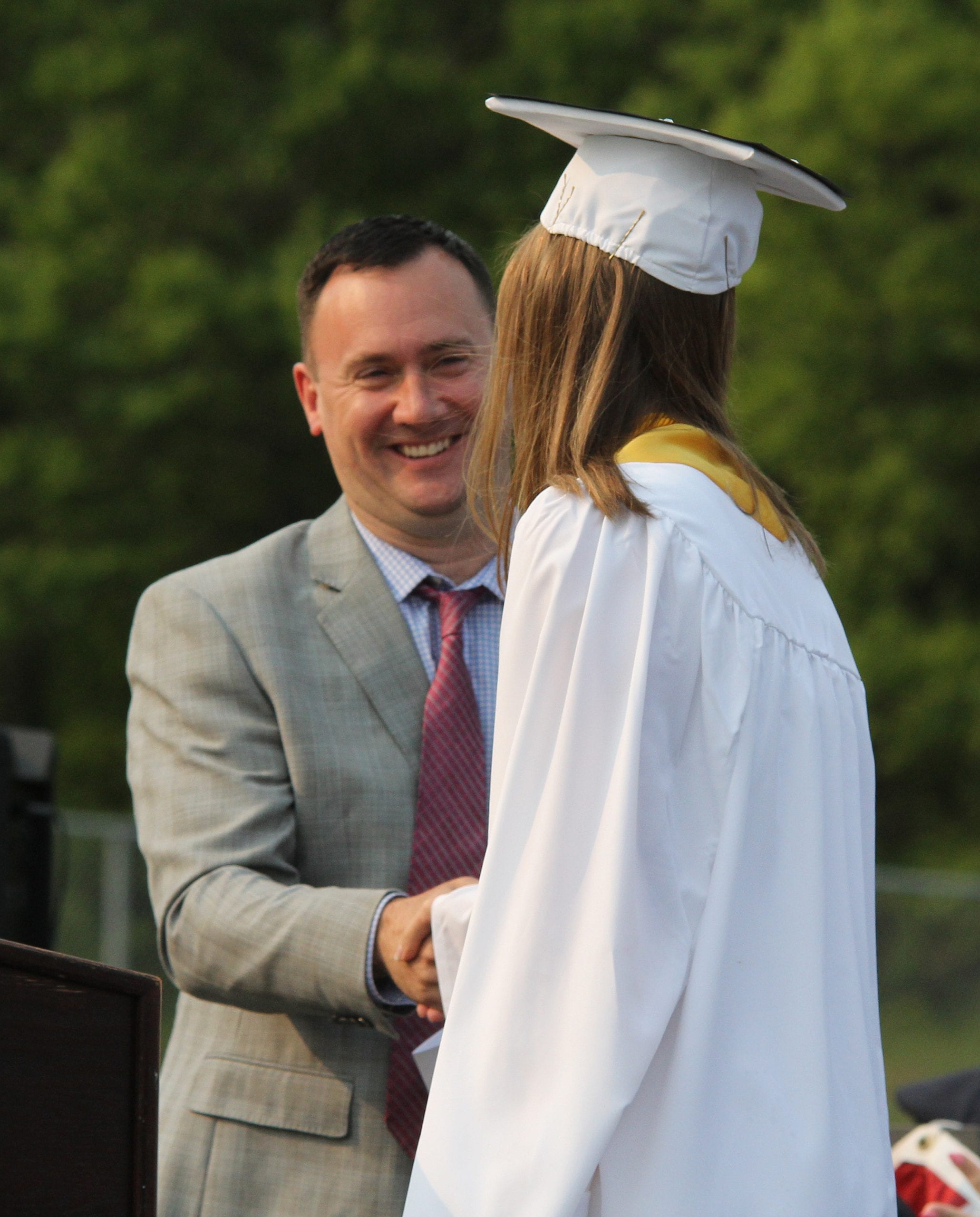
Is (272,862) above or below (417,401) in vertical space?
below

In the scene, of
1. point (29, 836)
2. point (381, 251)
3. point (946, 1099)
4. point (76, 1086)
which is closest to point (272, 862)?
point (76, 1086)

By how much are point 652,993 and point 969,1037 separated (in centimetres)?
763

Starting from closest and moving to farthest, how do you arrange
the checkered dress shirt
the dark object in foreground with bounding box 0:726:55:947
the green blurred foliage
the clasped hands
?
1. the clasped hands
2. the checkered dress shirt
3. the dark object in foreground with bounding box 0:726:55:947
4. the green blurred foliage

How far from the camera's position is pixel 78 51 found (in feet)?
44.9

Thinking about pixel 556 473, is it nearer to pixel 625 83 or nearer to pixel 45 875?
→ pixel 45 875

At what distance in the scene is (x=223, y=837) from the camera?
2.46 meters

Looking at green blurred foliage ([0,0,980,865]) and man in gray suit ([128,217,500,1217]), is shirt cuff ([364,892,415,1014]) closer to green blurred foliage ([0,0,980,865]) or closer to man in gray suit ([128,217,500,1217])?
man in gray suit ([128,217,500,1217])

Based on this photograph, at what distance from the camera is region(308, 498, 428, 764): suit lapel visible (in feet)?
8.70

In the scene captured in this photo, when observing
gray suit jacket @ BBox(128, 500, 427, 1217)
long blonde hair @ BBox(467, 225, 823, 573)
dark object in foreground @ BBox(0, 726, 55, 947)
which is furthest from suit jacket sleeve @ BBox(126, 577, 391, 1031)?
dark object in foreground @ BBox(0, 726, 55, 947)

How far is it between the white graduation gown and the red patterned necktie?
71cm

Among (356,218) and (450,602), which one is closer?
(450,602)

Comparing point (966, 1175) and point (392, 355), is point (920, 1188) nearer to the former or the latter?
point (966, 1175)

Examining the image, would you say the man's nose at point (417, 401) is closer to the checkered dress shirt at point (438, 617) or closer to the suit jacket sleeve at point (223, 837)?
the checkered dress shirt at point (438, 617)

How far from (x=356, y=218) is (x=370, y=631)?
34.8 ft
